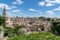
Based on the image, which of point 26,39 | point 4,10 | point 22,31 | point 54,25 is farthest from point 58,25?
point 4,10

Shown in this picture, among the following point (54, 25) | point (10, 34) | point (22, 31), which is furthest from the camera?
point (54, 25)

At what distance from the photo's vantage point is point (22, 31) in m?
27.7

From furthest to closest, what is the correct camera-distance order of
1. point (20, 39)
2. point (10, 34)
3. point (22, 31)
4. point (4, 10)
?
point (4, 10) < point (10, 34) < point (22, 31) < point (20, 39)

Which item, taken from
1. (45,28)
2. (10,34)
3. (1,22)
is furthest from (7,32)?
(45,28)

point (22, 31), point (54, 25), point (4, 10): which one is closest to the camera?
point (22, 31)

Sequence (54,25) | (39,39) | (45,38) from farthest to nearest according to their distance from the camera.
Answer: (54,25)
(45,38)
(39,39)

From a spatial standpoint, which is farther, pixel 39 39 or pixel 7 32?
pixel 7 32

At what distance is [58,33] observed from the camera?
119 ft

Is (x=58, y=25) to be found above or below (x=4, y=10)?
below

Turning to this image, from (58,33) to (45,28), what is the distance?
4.28 meters

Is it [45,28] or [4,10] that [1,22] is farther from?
[4,10]

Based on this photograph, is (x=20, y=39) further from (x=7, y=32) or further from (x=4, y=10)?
(x=4, y=10)

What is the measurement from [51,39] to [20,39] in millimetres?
4487

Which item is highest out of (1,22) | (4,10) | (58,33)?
(4,10)
